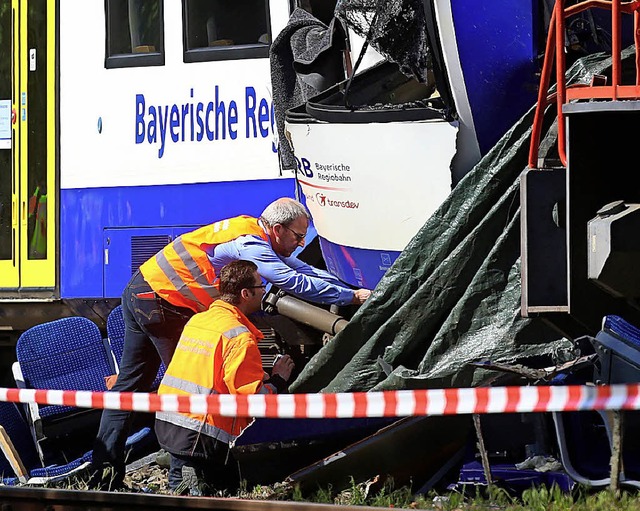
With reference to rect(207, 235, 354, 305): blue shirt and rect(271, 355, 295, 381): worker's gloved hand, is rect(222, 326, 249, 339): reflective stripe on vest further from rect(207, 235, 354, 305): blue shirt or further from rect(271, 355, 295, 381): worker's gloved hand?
rect(207, 235, 354, 305): blue shirt

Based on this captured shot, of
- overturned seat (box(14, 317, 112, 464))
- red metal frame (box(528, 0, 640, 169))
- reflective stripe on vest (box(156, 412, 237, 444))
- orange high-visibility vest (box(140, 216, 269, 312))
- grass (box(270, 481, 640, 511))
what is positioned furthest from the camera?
overturned seat (box(14, 317, 112, 464))

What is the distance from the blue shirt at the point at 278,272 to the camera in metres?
6.83

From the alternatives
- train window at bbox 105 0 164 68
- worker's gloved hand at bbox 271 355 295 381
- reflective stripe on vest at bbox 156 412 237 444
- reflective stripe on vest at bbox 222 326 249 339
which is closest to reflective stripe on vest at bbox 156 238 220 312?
worker's gloved hand at bbox 271 355 295 381

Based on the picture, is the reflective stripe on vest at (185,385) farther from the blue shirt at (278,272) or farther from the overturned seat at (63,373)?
the overturned seat at (63,373)

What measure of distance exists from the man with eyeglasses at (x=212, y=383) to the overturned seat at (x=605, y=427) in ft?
5.01

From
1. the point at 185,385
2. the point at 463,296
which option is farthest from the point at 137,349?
the point at 463,296

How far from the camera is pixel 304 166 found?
21.8 feet

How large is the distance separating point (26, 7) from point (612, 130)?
5.03 meters

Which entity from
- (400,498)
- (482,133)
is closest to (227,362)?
(400,498)

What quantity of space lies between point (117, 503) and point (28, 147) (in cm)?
348

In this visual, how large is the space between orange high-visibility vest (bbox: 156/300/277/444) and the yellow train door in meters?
2.24

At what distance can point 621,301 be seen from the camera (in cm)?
472

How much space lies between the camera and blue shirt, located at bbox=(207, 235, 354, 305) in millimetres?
6832

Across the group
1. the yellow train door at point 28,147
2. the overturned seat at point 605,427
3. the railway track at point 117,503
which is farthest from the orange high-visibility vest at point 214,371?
the yellow train door at point 28,147
